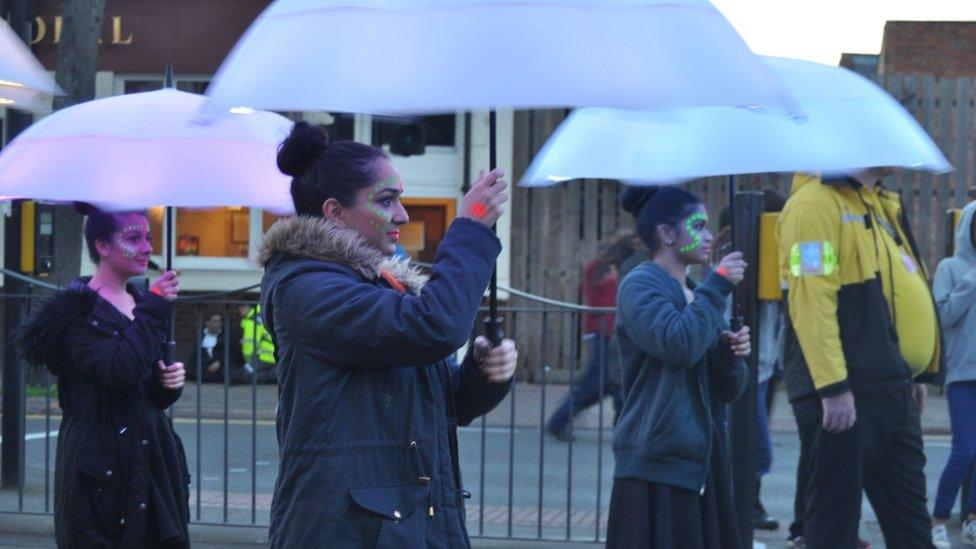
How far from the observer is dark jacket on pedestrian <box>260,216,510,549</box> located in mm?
3104

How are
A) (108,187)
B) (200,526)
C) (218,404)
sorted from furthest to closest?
(218,404)
(200,526)
(108,187)

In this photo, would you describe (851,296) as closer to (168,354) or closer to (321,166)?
(168,354)

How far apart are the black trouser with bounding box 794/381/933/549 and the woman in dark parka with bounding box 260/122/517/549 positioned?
103 inches

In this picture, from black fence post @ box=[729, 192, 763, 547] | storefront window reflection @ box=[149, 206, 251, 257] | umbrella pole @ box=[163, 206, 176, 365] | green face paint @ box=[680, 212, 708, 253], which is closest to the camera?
umbrella pole @ box=[163, 206, 176, 365]

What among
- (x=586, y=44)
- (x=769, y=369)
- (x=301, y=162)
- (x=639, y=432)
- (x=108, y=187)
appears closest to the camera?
(x=586, y=44)

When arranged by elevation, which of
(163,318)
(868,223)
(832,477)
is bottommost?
(832,477)

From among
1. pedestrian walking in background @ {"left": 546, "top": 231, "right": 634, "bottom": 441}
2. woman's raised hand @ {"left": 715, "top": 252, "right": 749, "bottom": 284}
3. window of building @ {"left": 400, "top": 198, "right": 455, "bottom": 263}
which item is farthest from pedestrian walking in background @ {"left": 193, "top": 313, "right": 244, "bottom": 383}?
window of building @ {"left": 400, "top": 198, "right": 455, "bottom": 263}

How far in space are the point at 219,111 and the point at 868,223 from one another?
3.35 metres

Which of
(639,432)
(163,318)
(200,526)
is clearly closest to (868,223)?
(639,432)

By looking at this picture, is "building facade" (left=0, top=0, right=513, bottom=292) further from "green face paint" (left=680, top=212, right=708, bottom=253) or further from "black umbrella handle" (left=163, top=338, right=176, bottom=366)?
"black umbrella handle" (left=163, top=338, right=176, bottom=366)

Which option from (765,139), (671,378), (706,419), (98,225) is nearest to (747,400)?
Result: (706,419)

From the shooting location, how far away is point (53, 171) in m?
4.75

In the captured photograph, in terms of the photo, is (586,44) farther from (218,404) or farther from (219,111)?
(218,404)

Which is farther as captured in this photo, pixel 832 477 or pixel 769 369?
pixel 769 369
